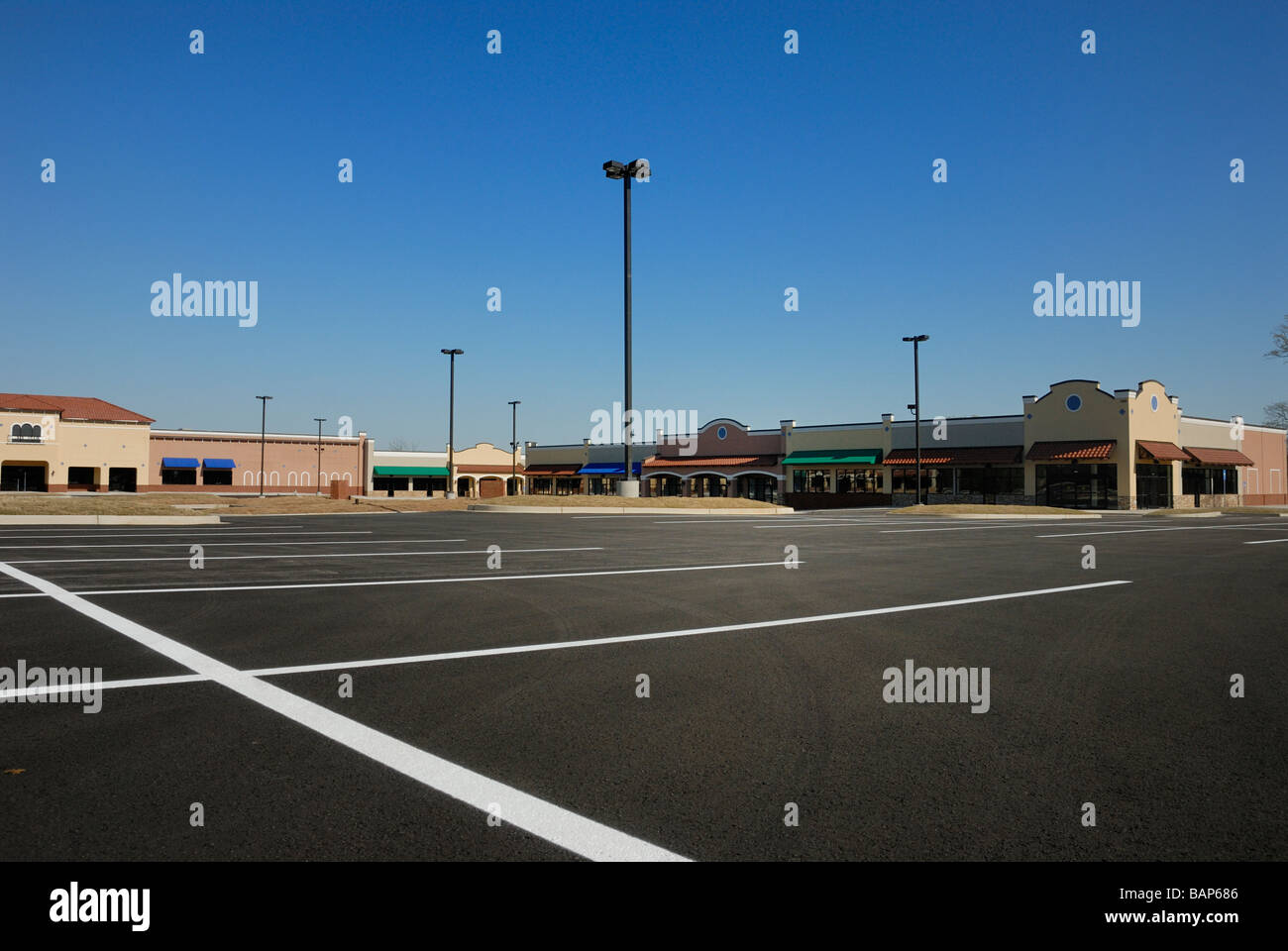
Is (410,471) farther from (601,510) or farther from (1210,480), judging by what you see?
(1210,480)

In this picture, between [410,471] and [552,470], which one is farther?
[410,471]

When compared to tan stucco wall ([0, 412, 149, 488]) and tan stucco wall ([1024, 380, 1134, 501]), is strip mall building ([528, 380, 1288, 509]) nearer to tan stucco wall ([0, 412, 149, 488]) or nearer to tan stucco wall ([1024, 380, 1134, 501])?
tan stucco wall ([1024, 380, 1134, 501])

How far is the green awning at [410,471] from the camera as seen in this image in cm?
8025

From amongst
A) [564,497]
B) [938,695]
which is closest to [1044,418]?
[564,497]

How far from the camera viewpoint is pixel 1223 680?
551 cm

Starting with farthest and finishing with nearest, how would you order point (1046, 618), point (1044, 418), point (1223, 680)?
point (1044, 418), point (1046, 618), point (1223, 680)

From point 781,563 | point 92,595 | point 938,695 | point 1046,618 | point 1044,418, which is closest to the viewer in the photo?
point 938,695

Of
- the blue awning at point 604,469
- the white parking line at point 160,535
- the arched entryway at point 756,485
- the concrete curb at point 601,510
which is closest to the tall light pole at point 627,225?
the concrete curb at point 601,510

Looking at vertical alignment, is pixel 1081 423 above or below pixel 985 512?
above

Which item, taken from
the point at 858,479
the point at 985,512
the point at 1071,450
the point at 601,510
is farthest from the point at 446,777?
the point at 858,479

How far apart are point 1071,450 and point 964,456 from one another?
236 inches

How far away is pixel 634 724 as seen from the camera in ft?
14.5

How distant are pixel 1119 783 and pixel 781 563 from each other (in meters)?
9.67

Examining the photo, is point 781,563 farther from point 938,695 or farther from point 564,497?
point 564,497
